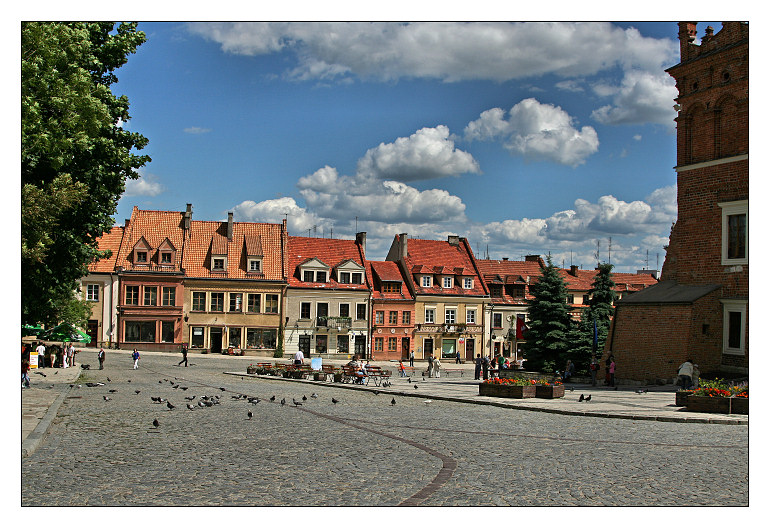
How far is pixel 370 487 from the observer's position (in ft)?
32.8

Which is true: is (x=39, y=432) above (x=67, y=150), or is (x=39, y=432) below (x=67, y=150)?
below

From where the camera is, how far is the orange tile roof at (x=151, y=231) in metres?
57.9

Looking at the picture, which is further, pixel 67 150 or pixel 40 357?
pixel 40 357

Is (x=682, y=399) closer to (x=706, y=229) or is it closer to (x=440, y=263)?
(x=706, y=229)

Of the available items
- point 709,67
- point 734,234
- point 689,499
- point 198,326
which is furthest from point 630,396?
point 198,326

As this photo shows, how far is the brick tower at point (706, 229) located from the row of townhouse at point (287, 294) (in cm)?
2852

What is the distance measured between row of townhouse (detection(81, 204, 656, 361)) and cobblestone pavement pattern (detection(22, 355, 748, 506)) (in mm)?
38500

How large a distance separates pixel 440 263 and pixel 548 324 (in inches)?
1093

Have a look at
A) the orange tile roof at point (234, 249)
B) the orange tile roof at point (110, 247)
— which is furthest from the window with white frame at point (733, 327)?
the orange tile roof at point (110, 247)

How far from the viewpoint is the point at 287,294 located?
198ft

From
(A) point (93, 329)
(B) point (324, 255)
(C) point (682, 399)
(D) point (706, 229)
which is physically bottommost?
(A) point (93, 329)

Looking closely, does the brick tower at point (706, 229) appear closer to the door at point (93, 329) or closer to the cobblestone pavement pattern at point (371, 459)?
the cobblestone pavement pattern at point (371, 459)

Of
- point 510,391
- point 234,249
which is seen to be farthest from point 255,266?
point 510,391

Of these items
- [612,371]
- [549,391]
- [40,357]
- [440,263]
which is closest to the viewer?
[549,391]
